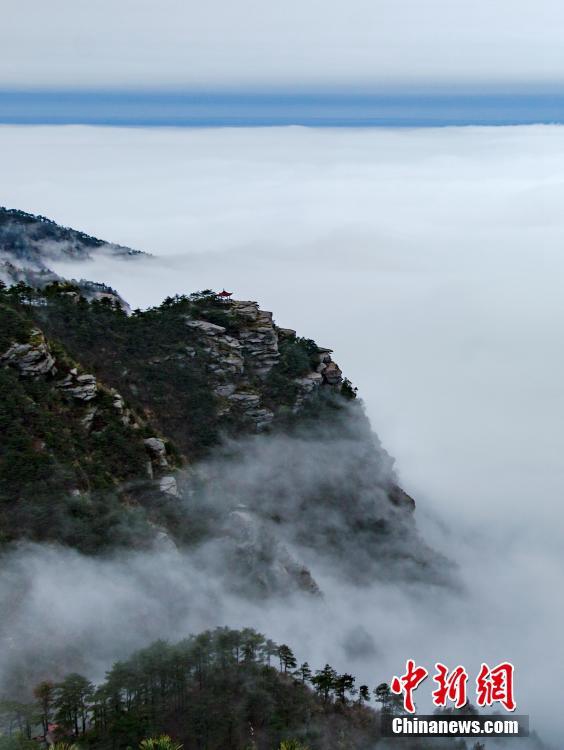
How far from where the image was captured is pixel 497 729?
7844cm

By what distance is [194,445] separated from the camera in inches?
4210

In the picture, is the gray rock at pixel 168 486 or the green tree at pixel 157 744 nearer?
the green tree at pixel 157 744

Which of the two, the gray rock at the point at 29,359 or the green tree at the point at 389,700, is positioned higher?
the gray rock at the point at 29,359

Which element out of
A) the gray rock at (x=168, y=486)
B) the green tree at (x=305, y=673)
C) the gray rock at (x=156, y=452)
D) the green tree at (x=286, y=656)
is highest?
the gray rock at (x=156, y=452)

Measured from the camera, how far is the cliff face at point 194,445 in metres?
80.7

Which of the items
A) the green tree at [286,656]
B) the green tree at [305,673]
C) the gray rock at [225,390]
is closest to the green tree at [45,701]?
the green tree at [286,656]

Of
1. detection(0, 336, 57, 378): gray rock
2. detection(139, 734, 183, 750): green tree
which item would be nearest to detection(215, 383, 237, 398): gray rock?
detection(0, 336, 57, 378): gray rock

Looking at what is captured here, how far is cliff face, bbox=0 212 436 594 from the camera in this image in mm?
80688

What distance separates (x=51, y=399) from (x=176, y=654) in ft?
117

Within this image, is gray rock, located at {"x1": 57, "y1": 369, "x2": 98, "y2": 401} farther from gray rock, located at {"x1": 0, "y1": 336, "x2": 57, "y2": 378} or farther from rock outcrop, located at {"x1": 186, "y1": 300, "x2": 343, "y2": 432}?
rock outcrop, located at {"x1": 186, "y1": 300, "x2": 343, "y2": 432}

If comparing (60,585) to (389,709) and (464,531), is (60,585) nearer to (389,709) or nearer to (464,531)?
(389,709)

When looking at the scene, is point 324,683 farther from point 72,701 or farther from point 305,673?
point 72,701

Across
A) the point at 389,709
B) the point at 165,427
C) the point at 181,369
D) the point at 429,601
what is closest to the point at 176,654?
the point at 389,709

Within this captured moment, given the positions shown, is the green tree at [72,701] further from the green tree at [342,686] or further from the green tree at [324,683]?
the green tree at [342,686]
